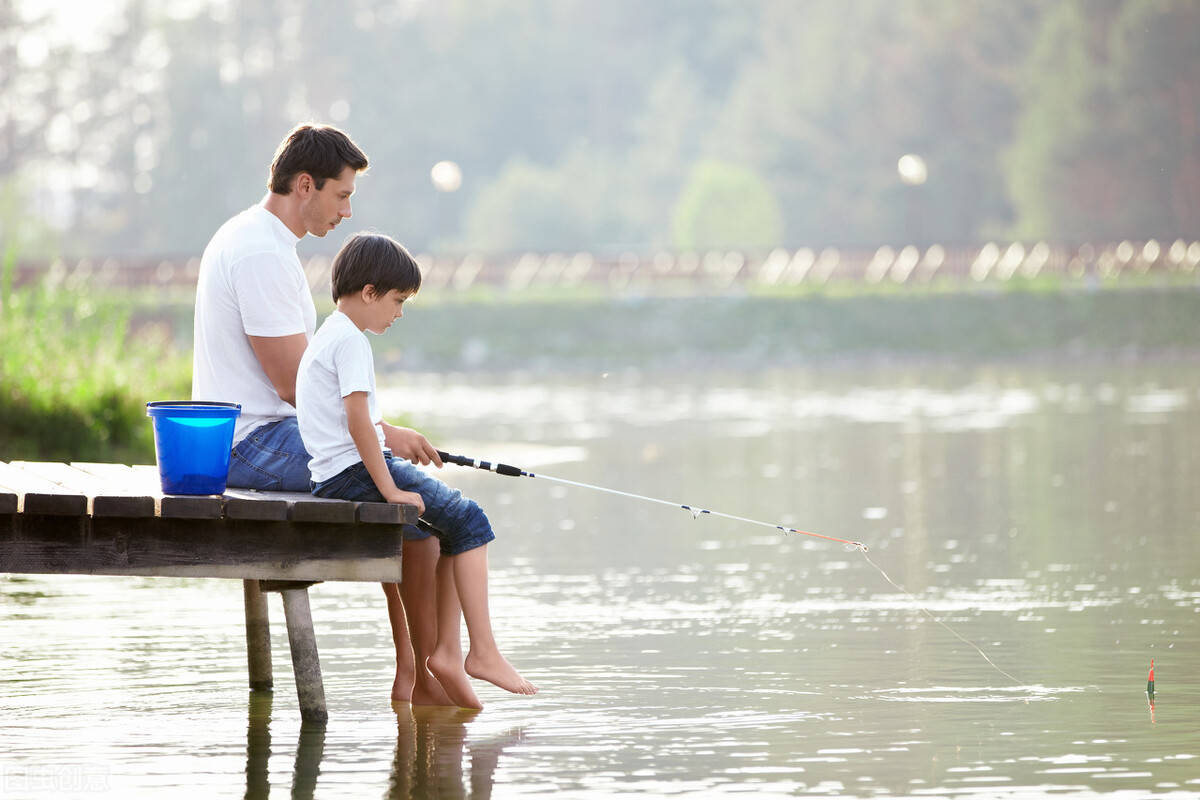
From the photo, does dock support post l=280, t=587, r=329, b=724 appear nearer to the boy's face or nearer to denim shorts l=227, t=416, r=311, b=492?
denim shorts l=227, t=416, r=311, b=492

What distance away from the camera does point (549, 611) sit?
9.52 m

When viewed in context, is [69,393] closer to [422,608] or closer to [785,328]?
[422,608]

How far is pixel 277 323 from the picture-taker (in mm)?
6836

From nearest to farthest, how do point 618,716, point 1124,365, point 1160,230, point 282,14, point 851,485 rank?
point 618,716 < point 851,485 < point 1124,365 < point 1160,230 < point 282,14

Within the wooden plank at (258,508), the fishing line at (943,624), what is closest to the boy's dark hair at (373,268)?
the wooden plank at (258,508)

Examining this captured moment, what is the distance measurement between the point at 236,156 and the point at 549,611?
228ft

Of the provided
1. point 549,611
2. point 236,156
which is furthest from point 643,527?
point 236,156

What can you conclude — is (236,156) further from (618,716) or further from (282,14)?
(618,716)

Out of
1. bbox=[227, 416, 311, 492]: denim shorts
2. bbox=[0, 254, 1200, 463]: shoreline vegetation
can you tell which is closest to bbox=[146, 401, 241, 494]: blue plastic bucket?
bbox=[227, 416, 311, 492]: denim shorts

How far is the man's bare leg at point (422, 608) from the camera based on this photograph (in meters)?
6.97

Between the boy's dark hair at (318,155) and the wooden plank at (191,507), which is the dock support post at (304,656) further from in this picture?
the boy's dark hair at (318,155)

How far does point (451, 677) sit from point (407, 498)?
2.30 ft

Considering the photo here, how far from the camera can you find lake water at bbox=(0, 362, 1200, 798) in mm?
6113

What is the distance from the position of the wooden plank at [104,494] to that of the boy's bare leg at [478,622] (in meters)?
0.99
